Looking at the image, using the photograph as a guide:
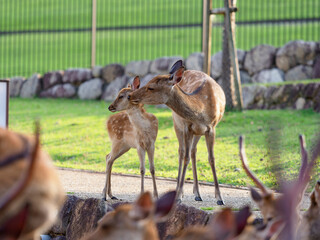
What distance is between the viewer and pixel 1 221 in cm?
229

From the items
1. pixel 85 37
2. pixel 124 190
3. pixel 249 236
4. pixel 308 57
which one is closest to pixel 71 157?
pixel 124 190

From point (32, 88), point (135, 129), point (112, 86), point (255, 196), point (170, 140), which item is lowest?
point (170, 140)

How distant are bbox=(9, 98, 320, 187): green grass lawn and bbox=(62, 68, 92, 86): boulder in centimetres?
236

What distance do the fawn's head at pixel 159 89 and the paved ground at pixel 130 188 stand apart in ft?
3.56

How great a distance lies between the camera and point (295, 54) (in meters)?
15.3

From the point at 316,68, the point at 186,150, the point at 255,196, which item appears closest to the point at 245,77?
the point at 316,68

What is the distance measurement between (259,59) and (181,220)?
11.1 metres

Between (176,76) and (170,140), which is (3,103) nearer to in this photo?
(176,76)

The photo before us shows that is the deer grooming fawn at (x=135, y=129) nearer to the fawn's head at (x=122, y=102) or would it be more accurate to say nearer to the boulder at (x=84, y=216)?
the fawn's head at (x=122, y=102)

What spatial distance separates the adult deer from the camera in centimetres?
636

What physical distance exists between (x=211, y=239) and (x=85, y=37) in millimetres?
26960

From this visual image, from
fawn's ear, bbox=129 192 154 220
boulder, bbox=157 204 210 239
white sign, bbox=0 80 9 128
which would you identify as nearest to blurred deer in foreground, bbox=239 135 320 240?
fawn's ear, bbox=129 192 154 220

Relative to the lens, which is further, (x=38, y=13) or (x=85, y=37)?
(x=38, y=13)

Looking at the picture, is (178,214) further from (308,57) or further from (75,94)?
(75,94)
